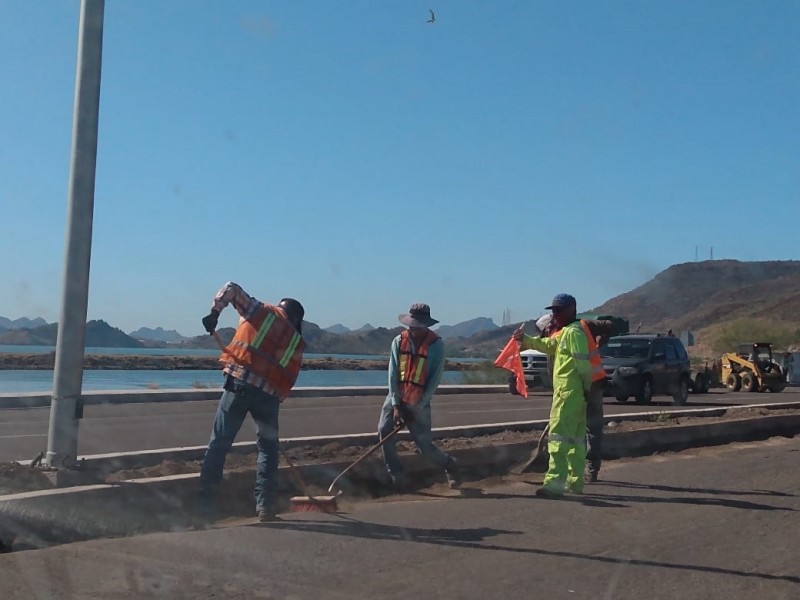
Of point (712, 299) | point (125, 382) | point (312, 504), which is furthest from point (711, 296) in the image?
point (312, 504)

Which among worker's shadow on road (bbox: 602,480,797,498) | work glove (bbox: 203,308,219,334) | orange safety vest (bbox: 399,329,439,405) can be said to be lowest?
worker's shadow on road (bbox: 602,480,797,498)

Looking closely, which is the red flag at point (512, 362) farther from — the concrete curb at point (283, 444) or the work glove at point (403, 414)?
the concrete curb at point (283, 444)

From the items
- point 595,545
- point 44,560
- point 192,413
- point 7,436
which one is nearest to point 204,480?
point 44,560

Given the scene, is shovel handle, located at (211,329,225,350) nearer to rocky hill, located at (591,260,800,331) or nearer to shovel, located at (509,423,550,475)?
shovel, located at (509,423,550,475)

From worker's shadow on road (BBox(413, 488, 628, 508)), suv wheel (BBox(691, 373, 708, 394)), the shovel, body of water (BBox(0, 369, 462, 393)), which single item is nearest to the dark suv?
body of water (BBox(0, 369, 462, 393))

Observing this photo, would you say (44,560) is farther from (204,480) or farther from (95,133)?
(95,133)

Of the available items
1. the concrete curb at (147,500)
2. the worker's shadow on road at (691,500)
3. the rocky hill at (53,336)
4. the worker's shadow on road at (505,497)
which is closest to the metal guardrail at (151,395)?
the concrete curb at (147,500)

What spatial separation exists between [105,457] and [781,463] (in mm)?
8445

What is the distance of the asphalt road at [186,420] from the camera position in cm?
1325

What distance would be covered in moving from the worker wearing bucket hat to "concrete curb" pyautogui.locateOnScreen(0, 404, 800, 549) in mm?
722

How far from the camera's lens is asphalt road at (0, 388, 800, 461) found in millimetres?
13250

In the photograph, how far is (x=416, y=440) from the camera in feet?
32.0

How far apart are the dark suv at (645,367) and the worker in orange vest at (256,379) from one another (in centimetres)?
1796

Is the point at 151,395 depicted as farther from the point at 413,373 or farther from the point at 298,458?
the point at 413,373
